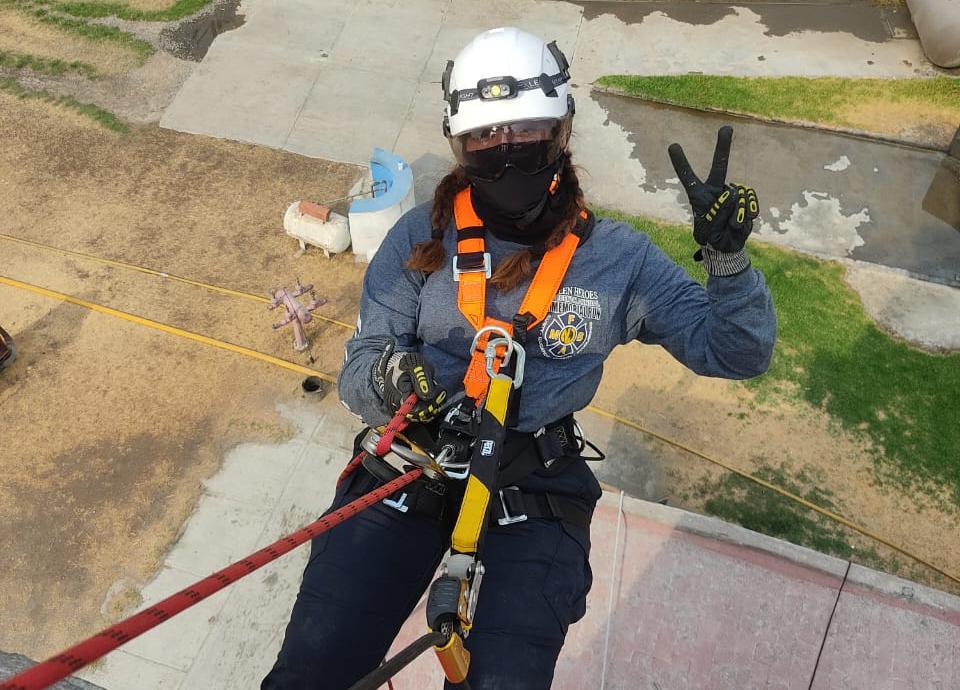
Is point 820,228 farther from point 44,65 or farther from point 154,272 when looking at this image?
point 44,65

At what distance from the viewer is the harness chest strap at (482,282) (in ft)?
8.88

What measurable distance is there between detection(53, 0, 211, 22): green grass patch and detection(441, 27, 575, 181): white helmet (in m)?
8.78

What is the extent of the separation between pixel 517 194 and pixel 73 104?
8.04m

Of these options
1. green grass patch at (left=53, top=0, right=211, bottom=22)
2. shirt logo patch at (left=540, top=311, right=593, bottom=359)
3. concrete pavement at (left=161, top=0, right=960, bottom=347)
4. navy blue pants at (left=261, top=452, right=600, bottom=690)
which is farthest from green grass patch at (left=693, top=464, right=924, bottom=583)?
green grass patch at (left=53, top=0, right=211, bottom=22)

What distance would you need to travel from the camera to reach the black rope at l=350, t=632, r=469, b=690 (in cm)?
164

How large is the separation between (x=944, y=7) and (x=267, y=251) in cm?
874

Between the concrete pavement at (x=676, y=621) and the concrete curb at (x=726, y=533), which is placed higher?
the concrete curb at (x=726, y=533)

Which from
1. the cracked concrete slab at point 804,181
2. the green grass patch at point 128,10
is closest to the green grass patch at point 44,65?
the green grass patch at point 128,10

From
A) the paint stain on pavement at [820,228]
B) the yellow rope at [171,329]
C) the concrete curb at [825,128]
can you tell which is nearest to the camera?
the yellow rope at [171,329]

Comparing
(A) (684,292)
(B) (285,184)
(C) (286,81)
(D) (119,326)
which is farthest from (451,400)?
(C) (286,81)

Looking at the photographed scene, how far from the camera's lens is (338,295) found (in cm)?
643

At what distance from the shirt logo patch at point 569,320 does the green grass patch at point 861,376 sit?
3379 millimetres

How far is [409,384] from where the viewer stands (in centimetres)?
257

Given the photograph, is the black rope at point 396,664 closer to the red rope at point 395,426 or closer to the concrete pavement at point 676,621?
the red rope at point 395,426
